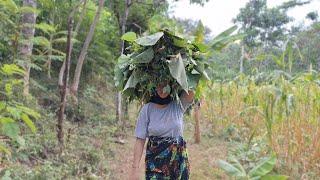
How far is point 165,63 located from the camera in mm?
2572

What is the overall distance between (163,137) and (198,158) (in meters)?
3.00

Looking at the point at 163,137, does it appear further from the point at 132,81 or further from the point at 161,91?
the point at 132,81

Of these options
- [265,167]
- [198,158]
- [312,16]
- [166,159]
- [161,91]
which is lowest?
[198,158]

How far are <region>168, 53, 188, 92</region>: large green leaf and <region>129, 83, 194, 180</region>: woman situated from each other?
26 cm

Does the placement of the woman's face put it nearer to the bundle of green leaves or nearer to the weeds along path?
the bundle of green leaves

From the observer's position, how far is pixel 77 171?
168 inches

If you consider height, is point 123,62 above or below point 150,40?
below

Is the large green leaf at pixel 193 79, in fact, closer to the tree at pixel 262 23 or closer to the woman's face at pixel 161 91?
the woman's face at pixel 161 91

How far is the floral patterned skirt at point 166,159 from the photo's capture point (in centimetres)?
276

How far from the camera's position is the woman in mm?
2744

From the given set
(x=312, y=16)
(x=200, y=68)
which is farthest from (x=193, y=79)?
(x=312, y=16)

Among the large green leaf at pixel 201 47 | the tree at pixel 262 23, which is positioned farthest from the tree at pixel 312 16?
the large green leaf at pixel 201 47

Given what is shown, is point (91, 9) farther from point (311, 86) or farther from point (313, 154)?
point (313, 154)

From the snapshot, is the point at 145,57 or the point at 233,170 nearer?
the point at 233,170
